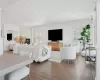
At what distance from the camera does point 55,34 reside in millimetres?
8734

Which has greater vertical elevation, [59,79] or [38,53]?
[38,53]

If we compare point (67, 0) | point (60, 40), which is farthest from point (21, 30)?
point (67, 0)

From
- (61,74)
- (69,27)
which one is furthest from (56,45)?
(61,74)

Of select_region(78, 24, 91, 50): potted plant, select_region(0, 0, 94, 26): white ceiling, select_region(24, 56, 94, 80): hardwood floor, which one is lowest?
select_region(24, 56, 94, 80): hardwood floor

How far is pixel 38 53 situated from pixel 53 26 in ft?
16.7

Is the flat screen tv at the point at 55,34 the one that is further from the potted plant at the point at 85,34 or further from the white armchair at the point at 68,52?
the white armchair at the point at 68,52

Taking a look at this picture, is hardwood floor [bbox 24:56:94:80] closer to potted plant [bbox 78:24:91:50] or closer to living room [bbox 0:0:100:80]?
living room [bbox 0:0:100:80]

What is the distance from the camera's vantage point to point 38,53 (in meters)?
4.52

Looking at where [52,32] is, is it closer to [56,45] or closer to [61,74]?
[56,45]

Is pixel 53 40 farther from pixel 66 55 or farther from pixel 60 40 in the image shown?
pixel 66 55

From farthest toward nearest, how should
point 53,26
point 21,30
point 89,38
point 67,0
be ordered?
point 21,30 < point 53,26 < point 89,38 < point 67,0

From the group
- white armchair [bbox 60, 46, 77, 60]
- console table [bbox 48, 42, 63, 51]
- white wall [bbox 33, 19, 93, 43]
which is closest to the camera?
white armchair [bbox 60, 46, 77, 60]

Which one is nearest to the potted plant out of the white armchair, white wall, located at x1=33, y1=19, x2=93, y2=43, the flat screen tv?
white wall, located at x1=33, y1=19, x2=93, y2=43

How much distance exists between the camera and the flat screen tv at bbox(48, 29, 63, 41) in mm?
8565
